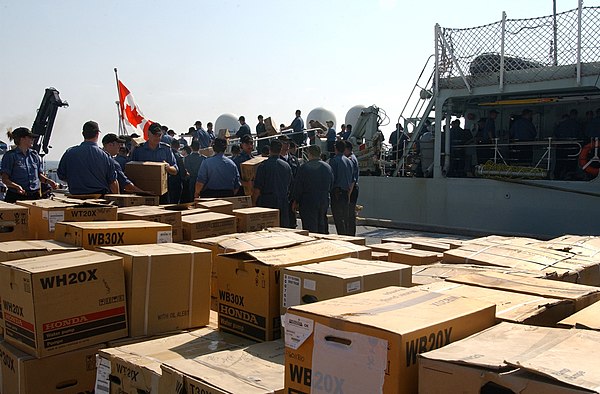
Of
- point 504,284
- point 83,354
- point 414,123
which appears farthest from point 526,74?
point 83,354

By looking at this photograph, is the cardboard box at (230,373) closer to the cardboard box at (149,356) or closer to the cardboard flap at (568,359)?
the cardboard box at (149,356)

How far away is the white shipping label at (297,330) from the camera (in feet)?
7.03

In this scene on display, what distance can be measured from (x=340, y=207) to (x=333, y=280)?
22.3 feet

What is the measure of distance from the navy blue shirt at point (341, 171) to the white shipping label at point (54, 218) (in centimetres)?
537

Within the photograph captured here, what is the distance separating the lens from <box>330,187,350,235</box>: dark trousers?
31.3 feet

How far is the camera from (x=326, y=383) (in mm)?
2055

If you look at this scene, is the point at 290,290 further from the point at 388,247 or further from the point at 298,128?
the point at 298,128

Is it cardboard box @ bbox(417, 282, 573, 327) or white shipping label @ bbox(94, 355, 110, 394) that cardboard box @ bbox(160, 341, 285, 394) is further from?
cardboard box @ bbox(417, 282, 573, 327)

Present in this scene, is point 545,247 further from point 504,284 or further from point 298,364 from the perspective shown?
point 298,364

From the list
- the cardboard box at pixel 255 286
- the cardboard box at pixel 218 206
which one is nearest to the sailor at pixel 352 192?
the cardboard box at pixel 218 206

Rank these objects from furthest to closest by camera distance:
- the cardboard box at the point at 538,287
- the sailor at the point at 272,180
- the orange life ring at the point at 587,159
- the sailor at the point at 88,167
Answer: the orange life ring at the point at 587,159 → the sailor at the point at 272,180 → the sailor at the point at 88,167 → the cardboard box at the point at 538,287

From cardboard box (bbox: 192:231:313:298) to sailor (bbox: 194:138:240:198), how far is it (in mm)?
2953

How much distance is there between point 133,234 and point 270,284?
4.56 feet

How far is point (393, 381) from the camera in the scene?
1.87m
